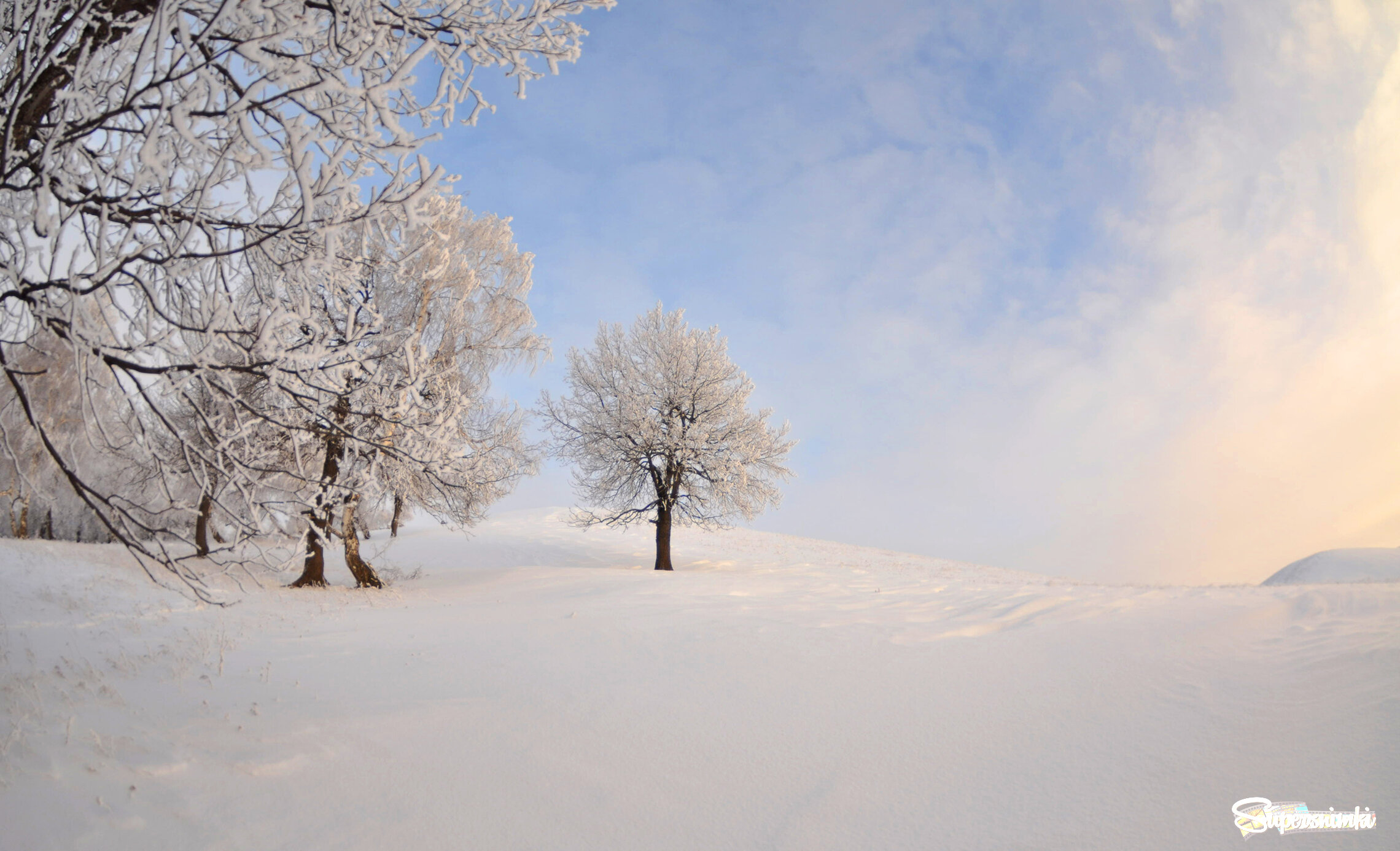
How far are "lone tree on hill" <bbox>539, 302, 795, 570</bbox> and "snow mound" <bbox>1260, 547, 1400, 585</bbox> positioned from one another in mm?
9431

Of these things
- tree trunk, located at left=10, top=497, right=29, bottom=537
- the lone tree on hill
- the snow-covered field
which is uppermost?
the lone tree on hill

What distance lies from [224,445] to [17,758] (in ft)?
5.75

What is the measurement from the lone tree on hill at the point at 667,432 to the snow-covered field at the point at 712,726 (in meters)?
7.06

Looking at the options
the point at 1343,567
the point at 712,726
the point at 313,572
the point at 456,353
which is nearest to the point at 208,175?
the point at 712,726

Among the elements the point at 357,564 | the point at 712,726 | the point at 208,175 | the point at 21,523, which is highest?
the point at 208,175

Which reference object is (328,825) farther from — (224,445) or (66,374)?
(66,374)

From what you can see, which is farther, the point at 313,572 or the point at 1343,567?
the point at 1343,567

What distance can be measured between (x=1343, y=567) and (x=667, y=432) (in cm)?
1363

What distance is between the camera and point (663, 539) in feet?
48.7

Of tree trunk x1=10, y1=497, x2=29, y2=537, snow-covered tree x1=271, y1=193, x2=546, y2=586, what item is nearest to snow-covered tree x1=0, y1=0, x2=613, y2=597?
snow-covered tree x1=271, y1=193, x2=546, y2=586

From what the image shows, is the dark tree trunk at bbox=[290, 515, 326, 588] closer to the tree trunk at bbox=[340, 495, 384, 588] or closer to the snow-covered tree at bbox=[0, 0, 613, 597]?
the tree trunk at bbox=[340, 495, 384, 588]

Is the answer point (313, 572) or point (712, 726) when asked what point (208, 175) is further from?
point (313, 572)

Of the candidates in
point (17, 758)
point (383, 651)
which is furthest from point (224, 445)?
point (383, 651)

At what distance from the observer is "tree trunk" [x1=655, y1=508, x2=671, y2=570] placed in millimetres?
14852
